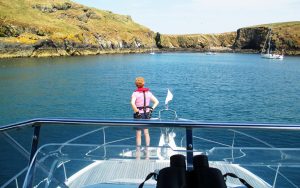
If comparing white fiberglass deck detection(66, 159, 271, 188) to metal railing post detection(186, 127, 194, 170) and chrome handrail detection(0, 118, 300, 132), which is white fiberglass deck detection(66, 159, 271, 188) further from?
chrome handrail detection(0, 118, 300, 132)

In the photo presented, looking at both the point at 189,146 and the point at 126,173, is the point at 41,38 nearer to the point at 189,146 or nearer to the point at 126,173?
the point at 126,173

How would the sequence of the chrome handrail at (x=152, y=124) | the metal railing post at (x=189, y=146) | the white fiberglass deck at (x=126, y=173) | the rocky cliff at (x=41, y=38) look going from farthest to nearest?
the rocky cliff at (x=41, y=38) → the white fiberglass deck at (x=126, y=173) → the metal railing post at (x=189, y=146) → the chrome handrail at (x=152, y=124)

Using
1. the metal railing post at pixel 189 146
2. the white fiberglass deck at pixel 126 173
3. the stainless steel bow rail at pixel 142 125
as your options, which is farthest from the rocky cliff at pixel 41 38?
the metal railing post at pixel 189 146

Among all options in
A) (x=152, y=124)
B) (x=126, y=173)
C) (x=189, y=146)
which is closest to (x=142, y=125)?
(x=152, y=124)

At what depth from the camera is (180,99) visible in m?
40.2

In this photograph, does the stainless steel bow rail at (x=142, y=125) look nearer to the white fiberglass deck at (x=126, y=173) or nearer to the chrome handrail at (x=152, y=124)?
the chrome handrail at (x=152, y=124)

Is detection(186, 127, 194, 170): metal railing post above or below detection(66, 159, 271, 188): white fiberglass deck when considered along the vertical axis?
above

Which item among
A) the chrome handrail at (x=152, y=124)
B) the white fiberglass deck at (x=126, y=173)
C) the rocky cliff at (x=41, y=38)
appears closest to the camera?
the chrome handrail at (x=152, y=124)

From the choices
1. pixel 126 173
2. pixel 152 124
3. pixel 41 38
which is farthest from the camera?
pixel 41 38

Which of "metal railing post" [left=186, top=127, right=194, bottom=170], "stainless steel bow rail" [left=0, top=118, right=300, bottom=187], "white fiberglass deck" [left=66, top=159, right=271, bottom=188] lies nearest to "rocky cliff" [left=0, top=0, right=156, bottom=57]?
"white fiberglass deck" [left=66, top=159, right=271, bottom=188]

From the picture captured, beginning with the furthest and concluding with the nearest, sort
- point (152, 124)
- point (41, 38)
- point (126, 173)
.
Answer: point (41, 38), point (126, 173), point (152, 124)

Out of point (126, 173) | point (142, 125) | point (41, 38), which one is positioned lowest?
point (126, 173)

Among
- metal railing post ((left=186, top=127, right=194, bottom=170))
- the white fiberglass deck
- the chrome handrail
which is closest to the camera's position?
the chrome handrail

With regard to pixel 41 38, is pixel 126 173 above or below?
below
